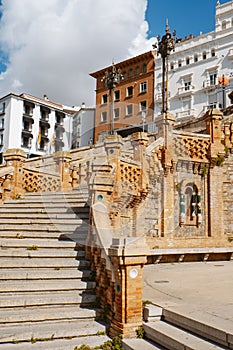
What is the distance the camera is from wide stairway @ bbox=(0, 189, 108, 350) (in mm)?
5195

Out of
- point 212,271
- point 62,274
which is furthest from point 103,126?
point 62,274

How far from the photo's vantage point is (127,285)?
17.5 ft

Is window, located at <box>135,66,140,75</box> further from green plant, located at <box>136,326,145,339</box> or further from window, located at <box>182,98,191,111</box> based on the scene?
green plant, located at <box>136,326,145,339</box>

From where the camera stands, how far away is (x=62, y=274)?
260 inches

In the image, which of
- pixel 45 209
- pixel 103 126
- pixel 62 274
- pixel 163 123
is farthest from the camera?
pixel 103 126

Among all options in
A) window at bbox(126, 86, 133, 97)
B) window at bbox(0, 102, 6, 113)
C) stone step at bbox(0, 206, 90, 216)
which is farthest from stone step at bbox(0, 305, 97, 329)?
window at bbox(0, 102, 6, 113)

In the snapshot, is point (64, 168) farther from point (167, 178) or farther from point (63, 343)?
point (63, 343)

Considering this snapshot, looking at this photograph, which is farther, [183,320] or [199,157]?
[199,157]

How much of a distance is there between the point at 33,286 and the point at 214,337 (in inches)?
129

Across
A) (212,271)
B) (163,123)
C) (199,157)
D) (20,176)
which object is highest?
(163,123)

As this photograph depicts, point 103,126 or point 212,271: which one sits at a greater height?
point 103,126

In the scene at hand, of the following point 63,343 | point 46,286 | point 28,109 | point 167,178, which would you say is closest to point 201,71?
point 28,109

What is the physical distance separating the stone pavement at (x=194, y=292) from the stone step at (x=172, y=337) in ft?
1.10

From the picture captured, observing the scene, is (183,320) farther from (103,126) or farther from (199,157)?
(103,126)
